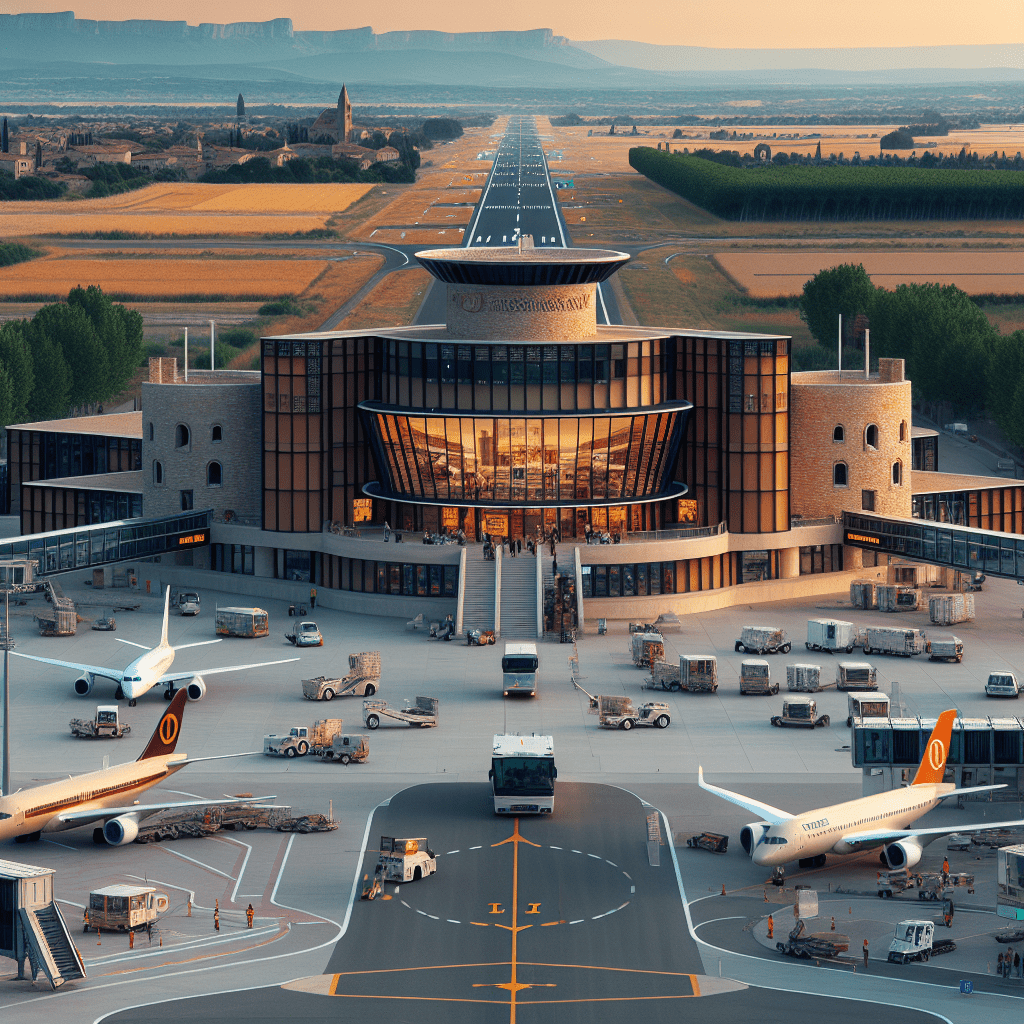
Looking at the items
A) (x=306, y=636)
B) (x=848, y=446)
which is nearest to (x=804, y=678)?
(x=306, y=636)

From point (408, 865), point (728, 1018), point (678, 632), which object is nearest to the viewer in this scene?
Result: point (728, 1018)

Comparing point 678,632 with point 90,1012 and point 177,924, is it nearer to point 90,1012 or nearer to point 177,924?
point 177,924

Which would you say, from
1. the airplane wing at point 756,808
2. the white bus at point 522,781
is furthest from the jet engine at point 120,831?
the airplane wing at point 756,808

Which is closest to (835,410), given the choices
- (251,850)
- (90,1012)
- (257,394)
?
(257,394)

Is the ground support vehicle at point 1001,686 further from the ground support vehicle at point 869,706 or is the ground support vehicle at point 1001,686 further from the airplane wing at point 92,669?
the airplane wing at point 92,669

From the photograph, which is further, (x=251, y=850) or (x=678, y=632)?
(x=678, y=632)

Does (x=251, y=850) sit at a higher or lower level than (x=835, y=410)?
lower
